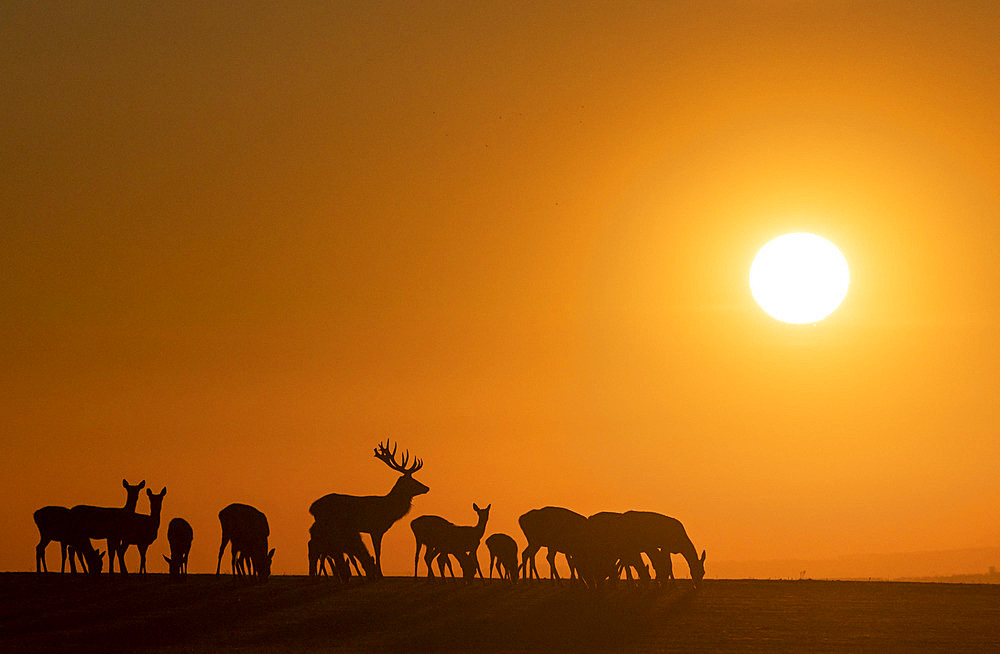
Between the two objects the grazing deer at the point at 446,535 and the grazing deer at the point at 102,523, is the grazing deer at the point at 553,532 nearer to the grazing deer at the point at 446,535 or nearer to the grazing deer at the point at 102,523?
the grazing deer at the point at 446,535

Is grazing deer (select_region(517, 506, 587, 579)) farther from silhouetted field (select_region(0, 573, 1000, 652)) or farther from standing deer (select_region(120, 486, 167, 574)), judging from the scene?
standing deer (select_region(120, 486, 167, 574))

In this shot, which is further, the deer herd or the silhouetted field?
the deer herd

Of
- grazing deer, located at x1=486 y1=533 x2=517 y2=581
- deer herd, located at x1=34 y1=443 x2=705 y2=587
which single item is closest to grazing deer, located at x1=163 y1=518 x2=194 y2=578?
deer herd, located at x1=34 y1=443 x2=705 y2=587

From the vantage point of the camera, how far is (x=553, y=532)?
4516 cm

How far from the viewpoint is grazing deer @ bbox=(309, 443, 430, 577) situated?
150 feet

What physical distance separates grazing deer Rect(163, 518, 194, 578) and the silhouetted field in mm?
644

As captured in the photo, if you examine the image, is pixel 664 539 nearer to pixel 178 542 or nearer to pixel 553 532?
pixel 553 532

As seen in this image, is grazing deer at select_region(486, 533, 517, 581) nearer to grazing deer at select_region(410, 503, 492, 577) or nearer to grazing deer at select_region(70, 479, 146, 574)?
grazing deer at select_region(410, 503, 492, 577)

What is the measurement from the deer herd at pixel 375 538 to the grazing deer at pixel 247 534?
0.03 meters

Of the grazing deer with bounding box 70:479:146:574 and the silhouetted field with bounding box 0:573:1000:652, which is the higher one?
the grazing deer with bounding box 70:479:146:574

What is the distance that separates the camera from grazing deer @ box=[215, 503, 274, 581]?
43500mm

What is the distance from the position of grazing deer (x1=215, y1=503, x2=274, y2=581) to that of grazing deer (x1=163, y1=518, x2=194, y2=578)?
4.72 ft

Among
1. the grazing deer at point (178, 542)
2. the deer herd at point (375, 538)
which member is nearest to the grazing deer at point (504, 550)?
the deer herd at point (375, 538)

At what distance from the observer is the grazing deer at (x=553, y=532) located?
44312 millimetres
